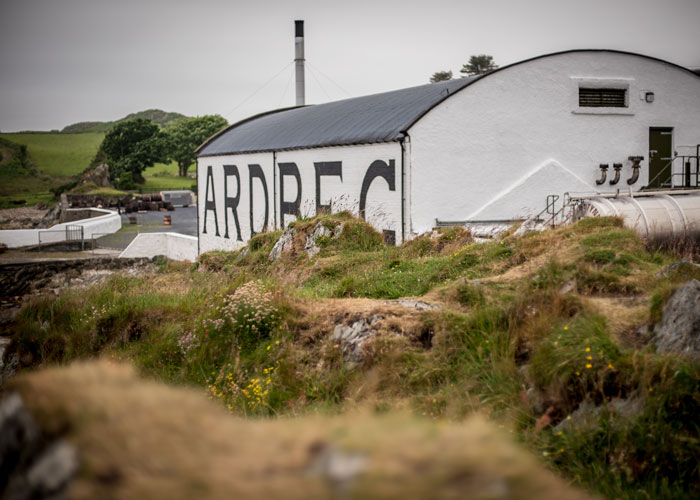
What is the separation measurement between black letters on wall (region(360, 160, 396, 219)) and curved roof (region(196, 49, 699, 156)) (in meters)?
0.77

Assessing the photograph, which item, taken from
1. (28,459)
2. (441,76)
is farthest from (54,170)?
(28,459)

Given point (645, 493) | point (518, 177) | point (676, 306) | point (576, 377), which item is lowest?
point (645, 493)

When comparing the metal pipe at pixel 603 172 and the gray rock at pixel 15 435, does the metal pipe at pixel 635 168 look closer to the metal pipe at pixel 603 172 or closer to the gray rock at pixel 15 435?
the metal pipe at pixel 603 172

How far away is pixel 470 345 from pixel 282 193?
19.7 metres

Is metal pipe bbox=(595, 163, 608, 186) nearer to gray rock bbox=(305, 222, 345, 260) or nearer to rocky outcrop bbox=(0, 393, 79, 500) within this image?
gray rock bbox=(305, 222, 345, 260)

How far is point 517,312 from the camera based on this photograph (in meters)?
7.10

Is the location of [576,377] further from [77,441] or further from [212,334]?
[212,334]

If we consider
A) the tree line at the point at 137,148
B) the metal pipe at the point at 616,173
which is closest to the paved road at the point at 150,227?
the tree line at the point at 137,148

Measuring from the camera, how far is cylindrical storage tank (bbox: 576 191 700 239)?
1184 centimetres

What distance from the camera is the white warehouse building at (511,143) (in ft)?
65.2

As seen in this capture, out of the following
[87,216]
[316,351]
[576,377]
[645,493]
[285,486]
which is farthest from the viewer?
[87,216]

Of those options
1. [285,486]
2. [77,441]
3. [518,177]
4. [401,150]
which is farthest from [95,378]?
[518,177]

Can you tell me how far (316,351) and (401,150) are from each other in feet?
40.5

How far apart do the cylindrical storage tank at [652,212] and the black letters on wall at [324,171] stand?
10901 mm
